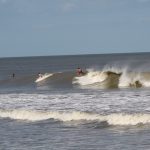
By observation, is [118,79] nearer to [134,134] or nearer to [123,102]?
[123,102]

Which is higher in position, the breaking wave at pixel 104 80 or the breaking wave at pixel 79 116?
the breaking wave at pixel 104 80

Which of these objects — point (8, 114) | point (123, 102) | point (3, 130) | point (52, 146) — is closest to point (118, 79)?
point (123, 102)

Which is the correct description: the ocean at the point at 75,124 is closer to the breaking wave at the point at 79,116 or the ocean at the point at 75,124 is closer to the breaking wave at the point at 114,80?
the breaking wave at the point at 79,116

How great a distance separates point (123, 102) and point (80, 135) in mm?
10344

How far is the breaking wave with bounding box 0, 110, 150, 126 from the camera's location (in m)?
22.5

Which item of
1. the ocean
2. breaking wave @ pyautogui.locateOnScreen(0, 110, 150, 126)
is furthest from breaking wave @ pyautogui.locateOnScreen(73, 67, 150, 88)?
breaking wave @ pyautogui.locateOnScreen(0, 110, 150, 126)

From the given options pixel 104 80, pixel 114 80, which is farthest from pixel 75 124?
pixel 104 80

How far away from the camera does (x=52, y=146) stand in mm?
18594

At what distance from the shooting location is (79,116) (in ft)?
81.4

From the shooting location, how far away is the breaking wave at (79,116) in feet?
73.7

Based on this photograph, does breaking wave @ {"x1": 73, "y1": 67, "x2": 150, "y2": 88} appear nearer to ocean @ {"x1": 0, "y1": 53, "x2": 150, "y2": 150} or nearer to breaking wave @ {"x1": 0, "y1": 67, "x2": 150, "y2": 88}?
breaking wave @ {"x1": 0, "y1": 67, "x2": 150, "y2": 88}

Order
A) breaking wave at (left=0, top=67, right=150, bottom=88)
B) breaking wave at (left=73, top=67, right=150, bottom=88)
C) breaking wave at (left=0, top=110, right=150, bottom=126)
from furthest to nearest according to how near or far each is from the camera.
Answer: breaking wave at (left=0, top=67, right=150, bottom=88) → breaking wave at (left=73, top=67, right=150, bottom=88) → breaking wave at (left=0, top=110, right=150, bottom=126)

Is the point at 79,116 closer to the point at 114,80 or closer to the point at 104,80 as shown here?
the point at 114,80

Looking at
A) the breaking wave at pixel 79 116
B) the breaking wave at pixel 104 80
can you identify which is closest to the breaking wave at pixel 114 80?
the breaking wave at pixel 104 80
